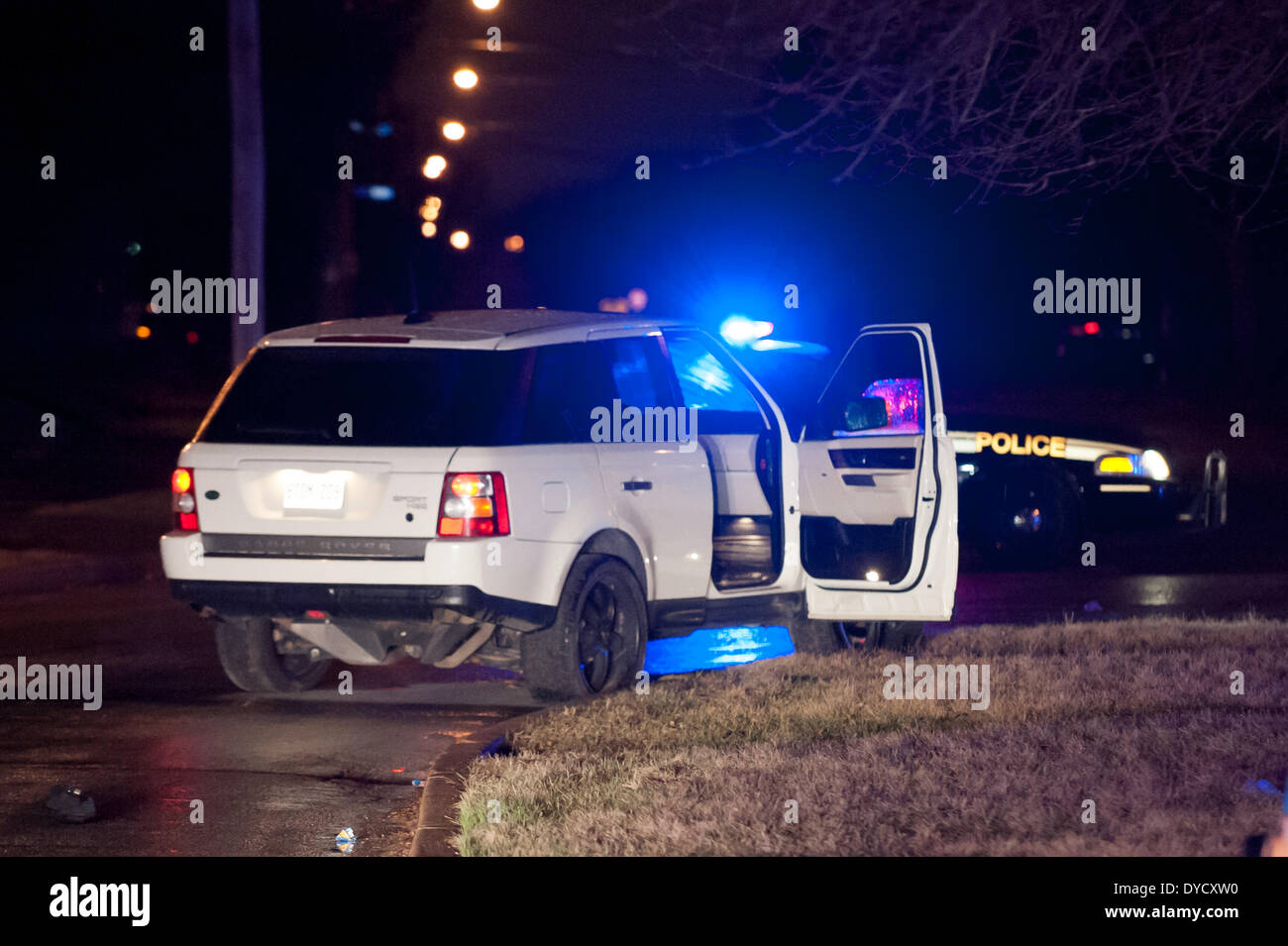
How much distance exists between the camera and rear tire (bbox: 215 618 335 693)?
8430 millimetres

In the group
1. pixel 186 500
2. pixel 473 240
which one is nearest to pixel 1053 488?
pixel 186 500

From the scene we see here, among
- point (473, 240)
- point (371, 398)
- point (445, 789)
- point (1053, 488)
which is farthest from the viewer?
point (473, 240)

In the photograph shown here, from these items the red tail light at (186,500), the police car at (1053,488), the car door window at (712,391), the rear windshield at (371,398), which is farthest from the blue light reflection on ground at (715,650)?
the police car at (1053,488)

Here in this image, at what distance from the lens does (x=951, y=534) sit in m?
8.63

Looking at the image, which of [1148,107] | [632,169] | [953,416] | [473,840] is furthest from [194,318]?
[473,840]

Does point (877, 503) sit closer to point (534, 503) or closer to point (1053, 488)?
point (534, 503)

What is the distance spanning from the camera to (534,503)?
7613 mm

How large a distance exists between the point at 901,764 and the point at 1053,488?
845 cm

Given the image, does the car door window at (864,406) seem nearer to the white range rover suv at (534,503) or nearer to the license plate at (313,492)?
the white range rover suv at (534,503)

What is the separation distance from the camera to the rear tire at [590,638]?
25.8 ft

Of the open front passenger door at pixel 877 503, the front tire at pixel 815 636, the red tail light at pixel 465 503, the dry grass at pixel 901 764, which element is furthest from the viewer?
the front tire at pixel 815 636

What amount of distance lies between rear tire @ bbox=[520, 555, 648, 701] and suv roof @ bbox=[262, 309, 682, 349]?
1.13 meters

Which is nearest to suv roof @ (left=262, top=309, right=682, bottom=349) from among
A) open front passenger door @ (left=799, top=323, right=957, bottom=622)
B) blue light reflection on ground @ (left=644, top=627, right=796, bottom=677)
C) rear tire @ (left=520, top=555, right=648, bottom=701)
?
rear tire @ (left=520, top=555, right=648, bottom=701)

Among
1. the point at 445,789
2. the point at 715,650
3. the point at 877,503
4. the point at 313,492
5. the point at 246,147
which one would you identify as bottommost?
the point at 445,789
